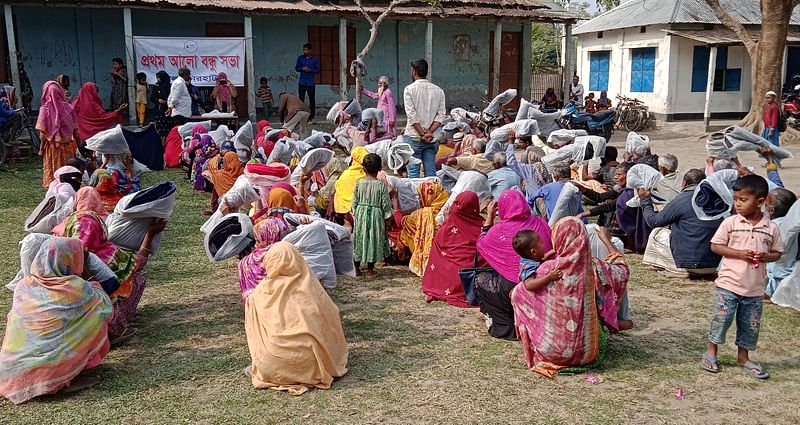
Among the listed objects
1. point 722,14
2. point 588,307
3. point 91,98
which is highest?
point 722,14

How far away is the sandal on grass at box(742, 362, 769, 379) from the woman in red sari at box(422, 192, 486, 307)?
6.74ft

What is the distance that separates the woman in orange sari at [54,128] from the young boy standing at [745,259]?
28.4 ft

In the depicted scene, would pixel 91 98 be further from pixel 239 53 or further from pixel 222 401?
pixel 222 401

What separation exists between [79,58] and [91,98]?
11.9 ft

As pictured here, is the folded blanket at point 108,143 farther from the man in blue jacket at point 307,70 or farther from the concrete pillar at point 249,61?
the man in blue jacket at point 307,70

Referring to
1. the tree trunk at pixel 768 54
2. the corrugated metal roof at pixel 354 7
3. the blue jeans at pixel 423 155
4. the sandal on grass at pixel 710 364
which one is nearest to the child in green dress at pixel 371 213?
the blue jeans at pixel 423 155

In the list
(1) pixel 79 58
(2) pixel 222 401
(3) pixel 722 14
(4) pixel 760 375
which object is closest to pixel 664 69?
(3) pixel 722 14

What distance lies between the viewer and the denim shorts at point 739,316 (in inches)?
163

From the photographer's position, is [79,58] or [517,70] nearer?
[79,58]

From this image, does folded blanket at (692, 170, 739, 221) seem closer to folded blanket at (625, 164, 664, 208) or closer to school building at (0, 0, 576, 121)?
folded blanket at (625, 164, 664, 208)

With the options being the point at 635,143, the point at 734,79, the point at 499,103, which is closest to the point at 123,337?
the point at 635,143

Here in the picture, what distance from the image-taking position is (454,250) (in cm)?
572

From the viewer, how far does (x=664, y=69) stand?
20.9 meters

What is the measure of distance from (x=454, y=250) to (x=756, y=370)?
2306 millimetres
